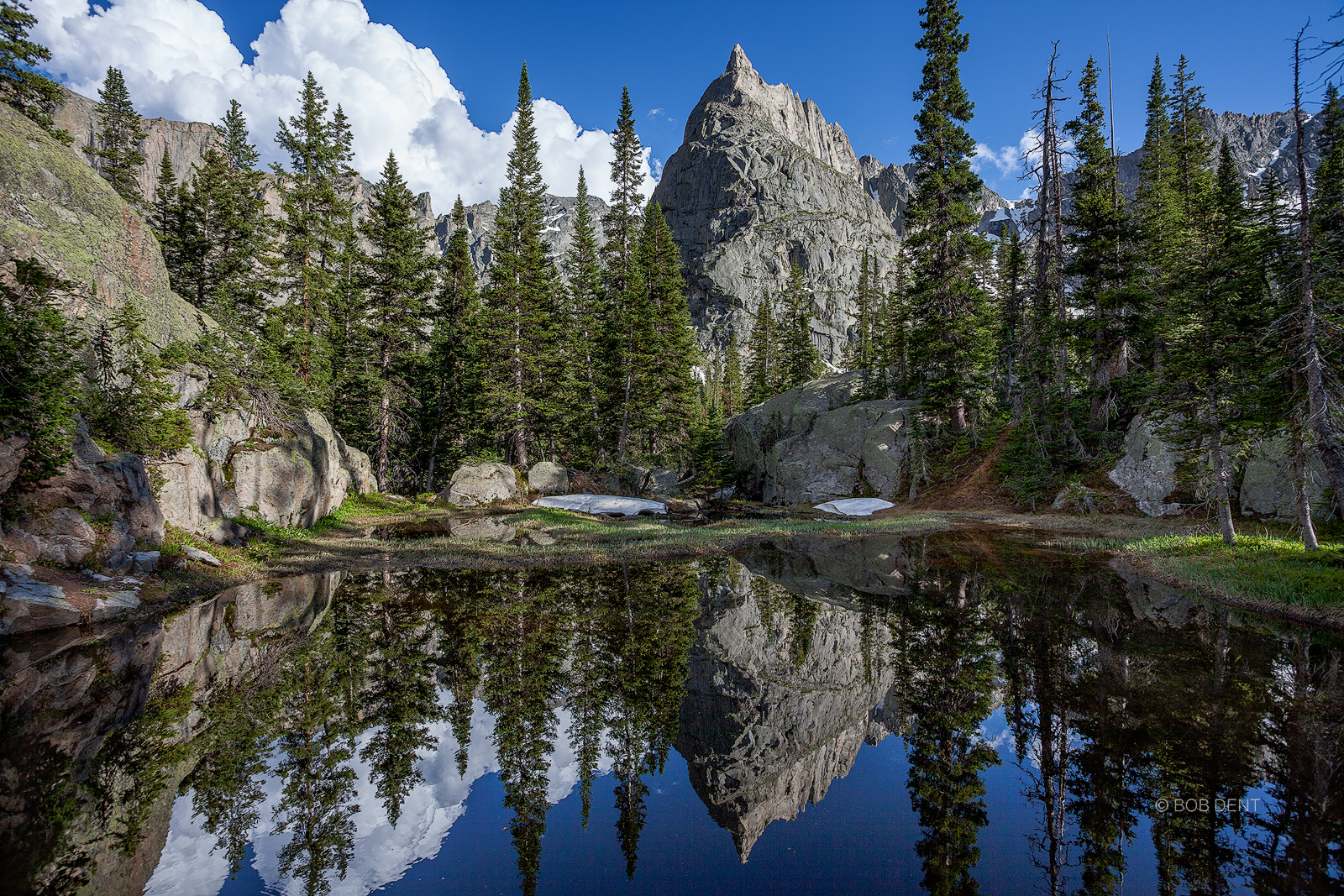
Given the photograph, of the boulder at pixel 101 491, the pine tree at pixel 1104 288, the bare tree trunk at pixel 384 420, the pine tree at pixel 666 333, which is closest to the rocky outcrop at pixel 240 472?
the boulder at pixel 101 491

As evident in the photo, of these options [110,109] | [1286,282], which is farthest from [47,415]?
[110,109]

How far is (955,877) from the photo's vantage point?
3.90 metres

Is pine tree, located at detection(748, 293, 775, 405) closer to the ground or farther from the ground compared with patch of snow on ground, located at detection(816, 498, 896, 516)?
farther from the ground

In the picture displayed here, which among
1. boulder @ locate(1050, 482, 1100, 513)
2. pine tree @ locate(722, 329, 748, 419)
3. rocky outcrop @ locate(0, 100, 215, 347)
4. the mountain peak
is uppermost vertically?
the mountain peak

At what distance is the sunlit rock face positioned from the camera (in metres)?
5.01

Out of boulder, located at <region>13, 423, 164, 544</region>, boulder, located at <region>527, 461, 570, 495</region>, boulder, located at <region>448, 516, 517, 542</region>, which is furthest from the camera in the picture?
boulder, located at <region>527, 461, 570, 495</region>

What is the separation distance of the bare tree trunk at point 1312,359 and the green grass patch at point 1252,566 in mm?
1446

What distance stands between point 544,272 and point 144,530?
98.3 feet

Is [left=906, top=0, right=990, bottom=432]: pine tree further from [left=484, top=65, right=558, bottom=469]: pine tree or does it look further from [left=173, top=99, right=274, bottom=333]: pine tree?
[left=173, top=99, right=274, bottom=333]: pine tree

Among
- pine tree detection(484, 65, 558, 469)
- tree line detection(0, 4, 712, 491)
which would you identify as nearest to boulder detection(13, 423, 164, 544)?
tree line detection(0, 4, 712, 491)

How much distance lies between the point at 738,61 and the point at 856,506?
213019mm

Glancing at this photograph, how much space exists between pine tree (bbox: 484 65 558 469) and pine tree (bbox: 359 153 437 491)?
4.81 meters

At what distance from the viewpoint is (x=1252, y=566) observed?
11.4 meters

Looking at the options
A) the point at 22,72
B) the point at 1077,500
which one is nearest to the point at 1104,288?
the point at 1077,500
